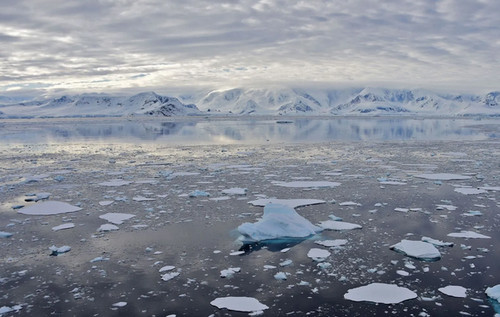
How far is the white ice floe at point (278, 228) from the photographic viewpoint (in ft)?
29.7

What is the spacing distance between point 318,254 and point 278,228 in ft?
4.50

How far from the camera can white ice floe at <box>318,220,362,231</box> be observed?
9664 mm

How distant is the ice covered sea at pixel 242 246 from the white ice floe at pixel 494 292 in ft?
0.35

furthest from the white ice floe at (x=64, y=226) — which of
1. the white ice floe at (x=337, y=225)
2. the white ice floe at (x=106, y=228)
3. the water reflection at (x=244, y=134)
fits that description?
the water reflection at (x=244, y=134)

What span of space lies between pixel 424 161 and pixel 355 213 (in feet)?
36.6

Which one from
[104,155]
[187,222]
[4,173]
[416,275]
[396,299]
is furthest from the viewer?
[104,155]

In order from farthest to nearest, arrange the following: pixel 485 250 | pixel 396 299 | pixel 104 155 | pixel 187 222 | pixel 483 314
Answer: pixel 104 155 < pixel 187 222 < pixel 485 250 < pixel 396 299 < pixel 483 314

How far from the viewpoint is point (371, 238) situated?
8.94m

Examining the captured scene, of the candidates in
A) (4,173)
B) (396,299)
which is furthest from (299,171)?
Result: (4,173)

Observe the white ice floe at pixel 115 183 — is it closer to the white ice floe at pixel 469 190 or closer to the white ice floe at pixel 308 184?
the white ice floe at pixel 308 184

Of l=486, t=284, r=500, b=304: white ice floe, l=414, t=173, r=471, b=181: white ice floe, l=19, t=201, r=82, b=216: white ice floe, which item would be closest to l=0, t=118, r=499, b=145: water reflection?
l=414, t=173, r=471, b=181: white ice floe

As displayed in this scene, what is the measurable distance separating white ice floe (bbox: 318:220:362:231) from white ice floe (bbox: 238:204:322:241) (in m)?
0.35

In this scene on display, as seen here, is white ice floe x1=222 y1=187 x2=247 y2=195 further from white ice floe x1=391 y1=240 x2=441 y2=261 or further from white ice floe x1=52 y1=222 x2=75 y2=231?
white ice floe x1=391 y1=240 x2=441 y2=261

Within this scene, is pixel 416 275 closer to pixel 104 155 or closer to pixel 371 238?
pixel 371 238
